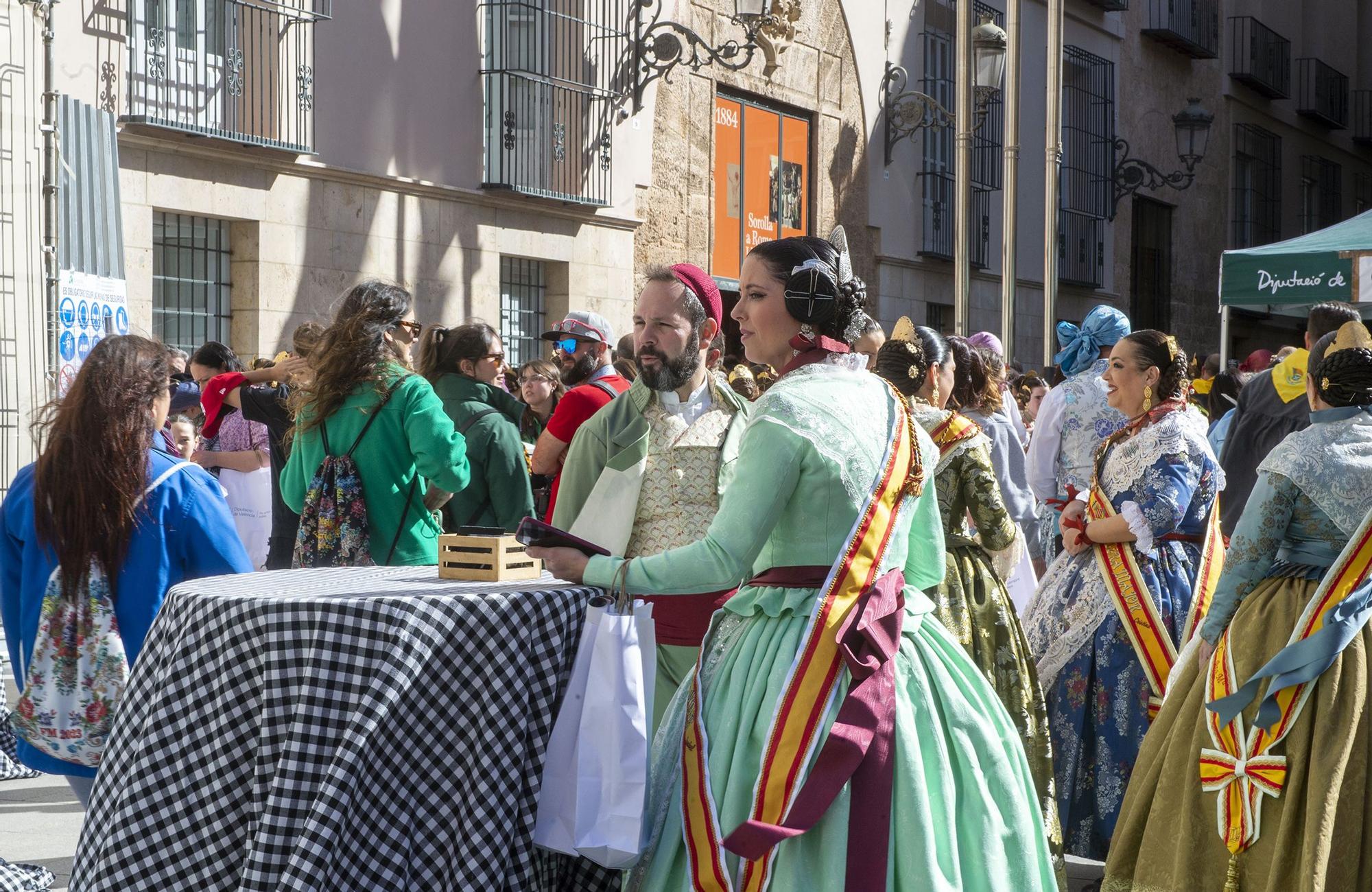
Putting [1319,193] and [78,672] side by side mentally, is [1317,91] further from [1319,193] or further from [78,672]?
[78,672]

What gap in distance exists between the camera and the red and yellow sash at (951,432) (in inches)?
202

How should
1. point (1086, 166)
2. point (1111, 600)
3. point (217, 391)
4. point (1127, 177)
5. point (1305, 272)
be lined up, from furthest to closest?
1. point (1086, 166)
2. point (1127, 177)
3. point (1305, 272)
4. point (217, 391)
5. point (1111, 600)

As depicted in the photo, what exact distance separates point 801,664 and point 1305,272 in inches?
332

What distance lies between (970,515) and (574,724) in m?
2.43

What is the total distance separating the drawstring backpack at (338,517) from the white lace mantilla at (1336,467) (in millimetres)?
2704

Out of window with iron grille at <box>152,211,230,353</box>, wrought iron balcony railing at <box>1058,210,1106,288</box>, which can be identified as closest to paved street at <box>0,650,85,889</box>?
window with iron grille at <box>152,211,230,353</box>

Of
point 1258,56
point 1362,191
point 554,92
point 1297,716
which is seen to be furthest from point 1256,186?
point 1297,716

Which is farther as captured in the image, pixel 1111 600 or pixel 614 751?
pixel 1111 600

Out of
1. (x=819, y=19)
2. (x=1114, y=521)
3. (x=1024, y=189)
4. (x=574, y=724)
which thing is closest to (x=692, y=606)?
(x=574, y=724)

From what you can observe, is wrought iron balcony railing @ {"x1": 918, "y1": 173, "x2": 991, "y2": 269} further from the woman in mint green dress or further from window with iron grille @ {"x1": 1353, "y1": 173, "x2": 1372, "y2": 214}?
the woman in mint green dress

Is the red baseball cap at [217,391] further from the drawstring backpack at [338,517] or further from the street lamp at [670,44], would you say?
the street lamp at [670,44]

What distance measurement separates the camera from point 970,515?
5.29 meters

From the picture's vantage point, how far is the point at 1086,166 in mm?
24734

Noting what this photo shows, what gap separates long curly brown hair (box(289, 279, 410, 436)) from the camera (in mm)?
5090
